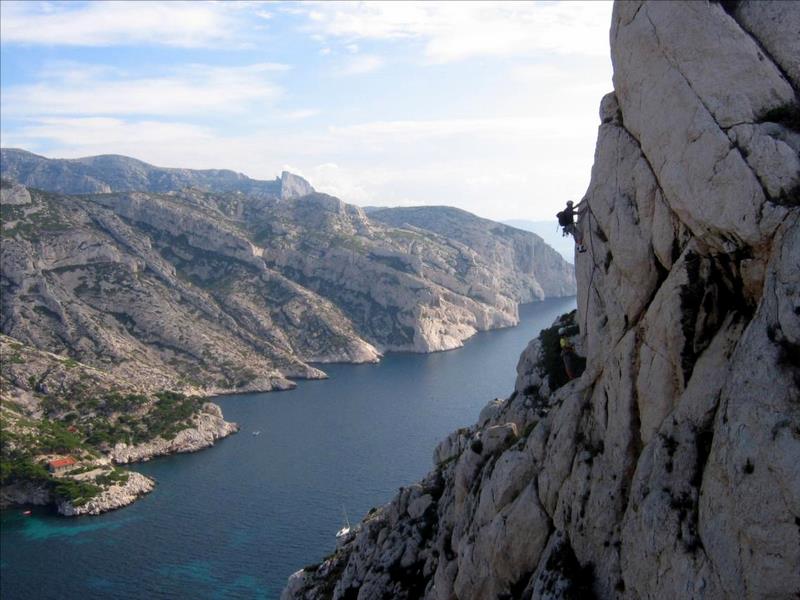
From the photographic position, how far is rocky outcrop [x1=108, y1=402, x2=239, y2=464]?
147750 mm

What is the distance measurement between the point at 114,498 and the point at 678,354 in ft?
382

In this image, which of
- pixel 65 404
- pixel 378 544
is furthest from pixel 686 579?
pixel 65 404

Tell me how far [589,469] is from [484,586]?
10.4 metres

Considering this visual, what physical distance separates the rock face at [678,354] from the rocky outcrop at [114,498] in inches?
3755

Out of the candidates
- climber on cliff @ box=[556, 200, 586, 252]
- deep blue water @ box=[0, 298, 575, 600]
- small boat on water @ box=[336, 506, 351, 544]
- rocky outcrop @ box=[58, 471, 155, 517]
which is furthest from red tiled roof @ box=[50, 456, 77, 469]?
climber on cliff @ box=[556, 200, 586, 252]

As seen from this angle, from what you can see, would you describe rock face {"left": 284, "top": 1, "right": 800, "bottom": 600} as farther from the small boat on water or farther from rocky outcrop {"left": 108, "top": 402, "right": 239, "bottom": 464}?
rocky outcrop {"left": 108, "top": 402, "right": 239, "bottom": 464}

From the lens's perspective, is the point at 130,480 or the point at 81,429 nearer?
the point at 130,480

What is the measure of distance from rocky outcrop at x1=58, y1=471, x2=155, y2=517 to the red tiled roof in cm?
945

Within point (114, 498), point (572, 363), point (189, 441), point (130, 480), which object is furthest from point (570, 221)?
point (189, 441)

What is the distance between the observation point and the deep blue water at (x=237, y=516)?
9344cm

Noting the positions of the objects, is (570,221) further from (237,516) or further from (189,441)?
(189,441)

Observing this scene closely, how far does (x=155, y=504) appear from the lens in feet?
399

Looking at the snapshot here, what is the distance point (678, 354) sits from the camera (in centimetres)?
2817

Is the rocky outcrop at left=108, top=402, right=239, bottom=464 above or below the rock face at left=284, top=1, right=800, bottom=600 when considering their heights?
below
